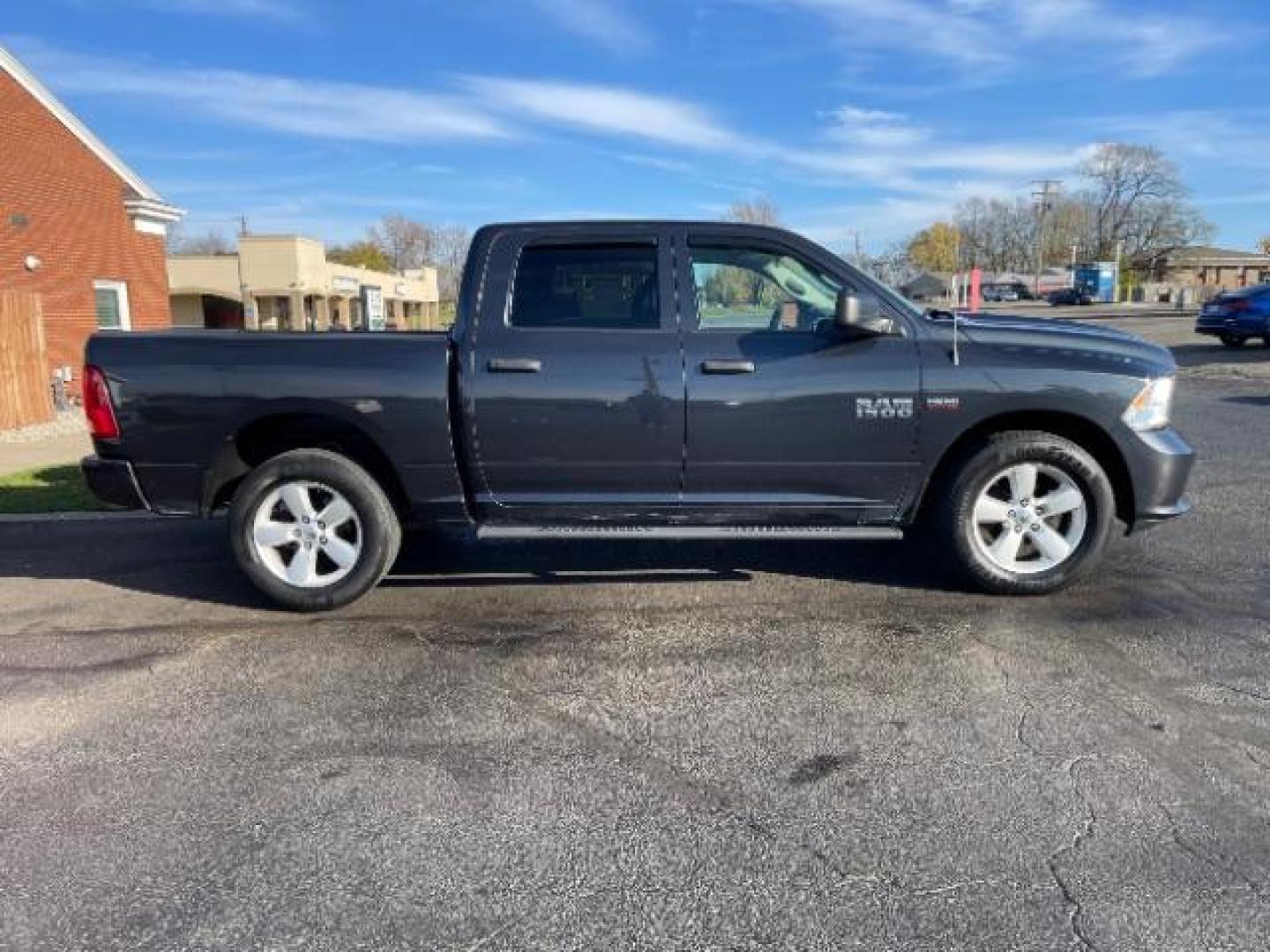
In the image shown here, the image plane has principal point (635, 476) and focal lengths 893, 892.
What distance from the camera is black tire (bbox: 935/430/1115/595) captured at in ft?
15.1

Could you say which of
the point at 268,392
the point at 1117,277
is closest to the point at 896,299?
the point at 268,392

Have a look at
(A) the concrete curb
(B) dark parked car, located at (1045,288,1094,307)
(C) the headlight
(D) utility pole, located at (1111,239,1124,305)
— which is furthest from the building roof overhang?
(D) utility pole, located at (1111,239,1124,305)

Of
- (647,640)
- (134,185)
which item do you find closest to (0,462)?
(647,640)

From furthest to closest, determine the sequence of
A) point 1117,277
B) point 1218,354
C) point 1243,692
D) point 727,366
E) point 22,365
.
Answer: point 1117,277 < point 1218,354 < point 22,365 < point 727,366 < point 1243,692

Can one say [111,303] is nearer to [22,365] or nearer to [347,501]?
[22,365]

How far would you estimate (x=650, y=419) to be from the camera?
4559 millimetres

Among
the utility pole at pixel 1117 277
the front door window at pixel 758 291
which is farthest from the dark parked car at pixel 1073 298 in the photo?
the front door window at pixel 758 291

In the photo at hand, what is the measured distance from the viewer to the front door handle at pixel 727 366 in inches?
178

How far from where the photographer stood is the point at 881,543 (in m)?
5.87

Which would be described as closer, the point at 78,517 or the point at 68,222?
the point at 78,517

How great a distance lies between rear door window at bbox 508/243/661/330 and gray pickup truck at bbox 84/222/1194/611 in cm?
1

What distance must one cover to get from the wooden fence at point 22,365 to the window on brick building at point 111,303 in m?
6.61

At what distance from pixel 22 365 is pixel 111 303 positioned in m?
7.80

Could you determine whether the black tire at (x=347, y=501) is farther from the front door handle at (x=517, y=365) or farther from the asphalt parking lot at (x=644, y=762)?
the front door handle at (x=517, y=365)
